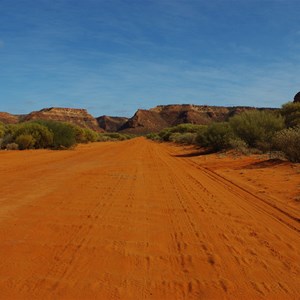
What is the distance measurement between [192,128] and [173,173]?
52090 millimetres

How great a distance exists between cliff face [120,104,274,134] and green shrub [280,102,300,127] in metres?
127

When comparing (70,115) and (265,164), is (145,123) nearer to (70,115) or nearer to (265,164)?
(70,115)

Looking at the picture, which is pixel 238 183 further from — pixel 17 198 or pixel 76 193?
pixel 17 198

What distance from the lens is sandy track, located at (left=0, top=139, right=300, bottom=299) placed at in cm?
455

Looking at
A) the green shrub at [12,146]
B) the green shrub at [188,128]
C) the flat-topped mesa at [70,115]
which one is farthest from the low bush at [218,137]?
the flat-topped mesa at [70,115]

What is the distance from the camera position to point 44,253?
5586 mm

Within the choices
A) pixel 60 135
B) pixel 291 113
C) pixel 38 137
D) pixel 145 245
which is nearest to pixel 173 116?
pixel 60 135

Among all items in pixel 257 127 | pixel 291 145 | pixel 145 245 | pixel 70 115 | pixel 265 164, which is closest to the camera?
pixel 145 245

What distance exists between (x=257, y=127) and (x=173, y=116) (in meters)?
151

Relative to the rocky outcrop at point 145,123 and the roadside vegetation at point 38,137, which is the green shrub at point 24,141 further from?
the rocky outcrop at point 145,123

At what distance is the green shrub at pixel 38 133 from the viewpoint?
3272 centimetres

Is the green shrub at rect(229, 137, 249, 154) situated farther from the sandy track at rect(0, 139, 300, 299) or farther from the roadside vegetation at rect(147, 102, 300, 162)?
the sandy track at rect(0, 139, 300, 299)

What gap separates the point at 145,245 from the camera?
6062mm

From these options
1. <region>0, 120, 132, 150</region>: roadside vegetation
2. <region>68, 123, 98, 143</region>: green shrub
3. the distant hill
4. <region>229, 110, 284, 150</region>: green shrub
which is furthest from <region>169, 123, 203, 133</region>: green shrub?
the distant hill
